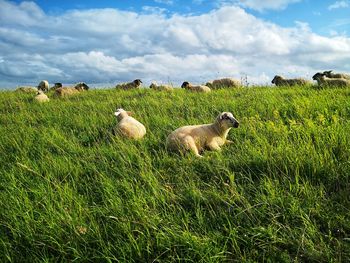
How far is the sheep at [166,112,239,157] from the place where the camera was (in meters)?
6.68

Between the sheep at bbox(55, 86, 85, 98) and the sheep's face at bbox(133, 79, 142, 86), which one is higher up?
the sheep's face at bbox(133, 79, 142, 86)

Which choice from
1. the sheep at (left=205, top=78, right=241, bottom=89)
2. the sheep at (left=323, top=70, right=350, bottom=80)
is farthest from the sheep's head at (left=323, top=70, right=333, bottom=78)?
the sheep at (left=205, top=78, right=241, bottom=89)

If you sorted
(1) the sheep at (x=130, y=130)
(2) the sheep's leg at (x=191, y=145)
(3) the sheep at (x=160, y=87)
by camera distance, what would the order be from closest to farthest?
(2) the sheep's leg at (x=191, y=145) < (1) the sheep at (x=130, y=130) < (3) the sheep at (x=160, y=87)

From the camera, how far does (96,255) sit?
3.57 metres

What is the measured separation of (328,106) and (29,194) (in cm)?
693

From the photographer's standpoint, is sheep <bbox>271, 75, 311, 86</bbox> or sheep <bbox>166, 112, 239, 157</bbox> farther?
sheep <bbox>271, 75, 311, 86</bbox>

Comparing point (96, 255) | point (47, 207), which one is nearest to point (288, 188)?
point (96, 255)

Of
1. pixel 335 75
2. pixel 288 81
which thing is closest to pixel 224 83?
pixel 288 81

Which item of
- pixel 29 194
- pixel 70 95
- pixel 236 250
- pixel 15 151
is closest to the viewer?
pixel 236 250

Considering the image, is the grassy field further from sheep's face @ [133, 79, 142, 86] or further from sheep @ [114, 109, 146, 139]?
sheep's face @ [133, 79, 142, 86]

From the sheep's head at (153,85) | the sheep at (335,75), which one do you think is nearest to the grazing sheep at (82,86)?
the sheep's head at (153,85)

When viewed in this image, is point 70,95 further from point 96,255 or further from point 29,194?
point 96,255

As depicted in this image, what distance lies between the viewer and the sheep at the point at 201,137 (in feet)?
21.9

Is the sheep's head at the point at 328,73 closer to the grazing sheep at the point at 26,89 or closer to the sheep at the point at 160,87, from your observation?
the sheep at the point at 160,87
